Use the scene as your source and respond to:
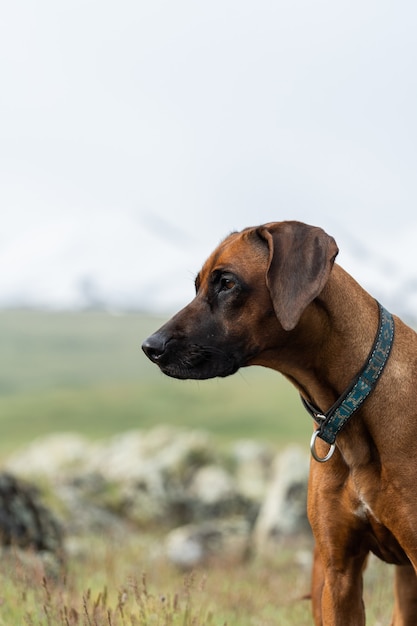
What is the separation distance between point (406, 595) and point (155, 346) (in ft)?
7.97

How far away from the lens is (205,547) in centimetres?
1266

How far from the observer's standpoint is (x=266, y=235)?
4504 millimetres

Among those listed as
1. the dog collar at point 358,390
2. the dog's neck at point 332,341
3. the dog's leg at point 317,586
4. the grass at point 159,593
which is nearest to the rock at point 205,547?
the grass at point 159,593

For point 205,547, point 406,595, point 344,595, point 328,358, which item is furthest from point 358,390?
point 205,547

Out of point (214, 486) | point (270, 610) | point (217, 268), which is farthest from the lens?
point (214, 486)

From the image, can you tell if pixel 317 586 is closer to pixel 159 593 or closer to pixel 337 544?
pixel 337 544

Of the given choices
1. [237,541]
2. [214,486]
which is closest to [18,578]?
[237,541]

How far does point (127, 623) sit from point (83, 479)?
12429 millimetres

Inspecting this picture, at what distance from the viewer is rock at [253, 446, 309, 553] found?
14.5 m

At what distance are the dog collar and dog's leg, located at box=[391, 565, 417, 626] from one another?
1298 millimetres

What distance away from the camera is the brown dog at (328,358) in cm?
440

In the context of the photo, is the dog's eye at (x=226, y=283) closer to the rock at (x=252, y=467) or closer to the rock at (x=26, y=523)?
the rock at (x=26, y=523)

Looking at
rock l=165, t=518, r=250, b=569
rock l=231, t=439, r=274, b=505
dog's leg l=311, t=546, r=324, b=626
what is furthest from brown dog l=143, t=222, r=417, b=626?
rock l=231, t=439, r=274, b=505

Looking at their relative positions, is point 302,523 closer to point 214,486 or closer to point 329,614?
point 214,486
